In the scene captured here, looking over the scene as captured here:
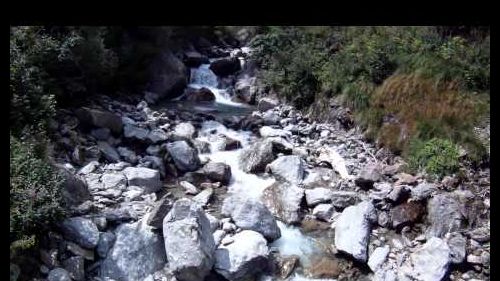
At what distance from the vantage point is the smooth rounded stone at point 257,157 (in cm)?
1167

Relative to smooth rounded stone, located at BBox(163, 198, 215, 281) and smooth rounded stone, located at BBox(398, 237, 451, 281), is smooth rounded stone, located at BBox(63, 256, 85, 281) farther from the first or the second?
smooth rounded stone, located at BBox(398, 237, 451, 281)

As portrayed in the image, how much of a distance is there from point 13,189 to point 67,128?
4.09 metres

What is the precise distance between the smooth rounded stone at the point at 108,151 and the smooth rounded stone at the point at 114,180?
0.88 m

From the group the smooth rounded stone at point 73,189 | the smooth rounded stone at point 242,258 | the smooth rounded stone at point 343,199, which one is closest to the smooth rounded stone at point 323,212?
the smooth rounded stone at point 343,199

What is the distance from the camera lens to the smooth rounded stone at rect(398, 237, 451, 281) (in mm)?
8023

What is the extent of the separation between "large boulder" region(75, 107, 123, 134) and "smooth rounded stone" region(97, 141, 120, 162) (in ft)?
2.00

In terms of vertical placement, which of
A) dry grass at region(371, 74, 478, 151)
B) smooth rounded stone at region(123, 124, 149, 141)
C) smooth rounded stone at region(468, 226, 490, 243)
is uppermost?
dry grass at region(371, 74, 478, 151)

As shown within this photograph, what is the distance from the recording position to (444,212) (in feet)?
29.9

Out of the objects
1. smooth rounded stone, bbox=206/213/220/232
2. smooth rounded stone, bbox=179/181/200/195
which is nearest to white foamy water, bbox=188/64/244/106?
smooth rounded stone, bbox=179/181/200/195

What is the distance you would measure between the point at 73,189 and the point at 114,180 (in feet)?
3.89

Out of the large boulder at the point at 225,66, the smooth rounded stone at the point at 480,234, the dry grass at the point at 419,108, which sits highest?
the dry grass at the point at 419,108

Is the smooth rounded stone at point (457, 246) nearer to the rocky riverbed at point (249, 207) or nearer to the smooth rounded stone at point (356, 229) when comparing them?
the rocky riverbed at point (249, 207)

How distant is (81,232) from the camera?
795cm

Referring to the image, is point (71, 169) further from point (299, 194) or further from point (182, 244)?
point (299, 194)
